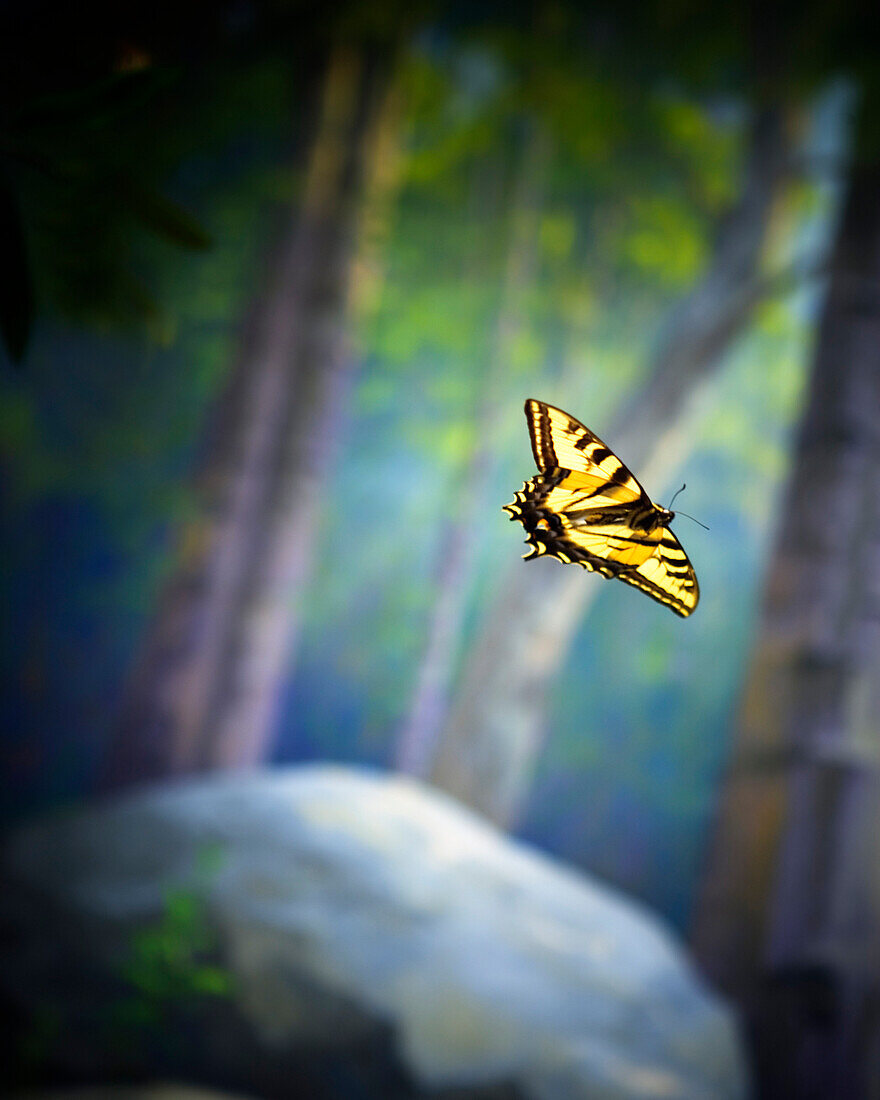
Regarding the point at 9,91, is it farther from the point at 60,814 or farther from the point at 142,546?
the point at 142,546

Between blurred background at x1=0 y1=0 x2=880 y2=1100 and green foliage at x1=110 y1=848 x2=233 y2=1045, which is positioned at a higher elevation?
blurred background at x1=0 y1=0 x2=880 y2=1100

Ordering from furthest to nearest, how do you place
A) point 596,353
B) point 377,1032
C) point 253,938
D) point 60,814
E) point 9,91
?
1. point 596,353
2. point 60,814
3. point 253,938
4. point 377,1032
5. point 9,91

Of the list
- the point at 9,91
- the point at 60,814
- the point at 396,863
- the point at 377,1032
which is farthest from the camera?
the point at 60,814

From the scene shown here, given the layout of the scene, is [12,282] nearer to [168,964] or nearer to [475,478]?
[168,964]

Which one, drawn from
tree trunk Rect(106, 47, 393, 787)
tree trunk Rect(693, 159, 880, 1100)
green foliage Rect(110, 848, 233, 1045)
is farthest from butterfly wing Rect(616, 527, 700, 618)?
tree trunk Rect(106, 47, 393, 787)

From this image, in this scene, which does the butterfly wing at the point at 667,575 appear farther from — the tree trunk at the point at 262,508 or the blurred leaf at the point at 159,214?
the tree trunk at the point at 262,508

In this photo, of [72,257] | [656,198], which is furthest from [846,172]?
[72,257]

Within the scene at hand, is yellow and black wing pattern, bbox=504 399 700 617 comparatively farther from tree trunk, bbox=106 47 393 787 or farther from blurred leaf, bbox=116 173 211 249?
tree trunk, bbox=106 47 393 787
